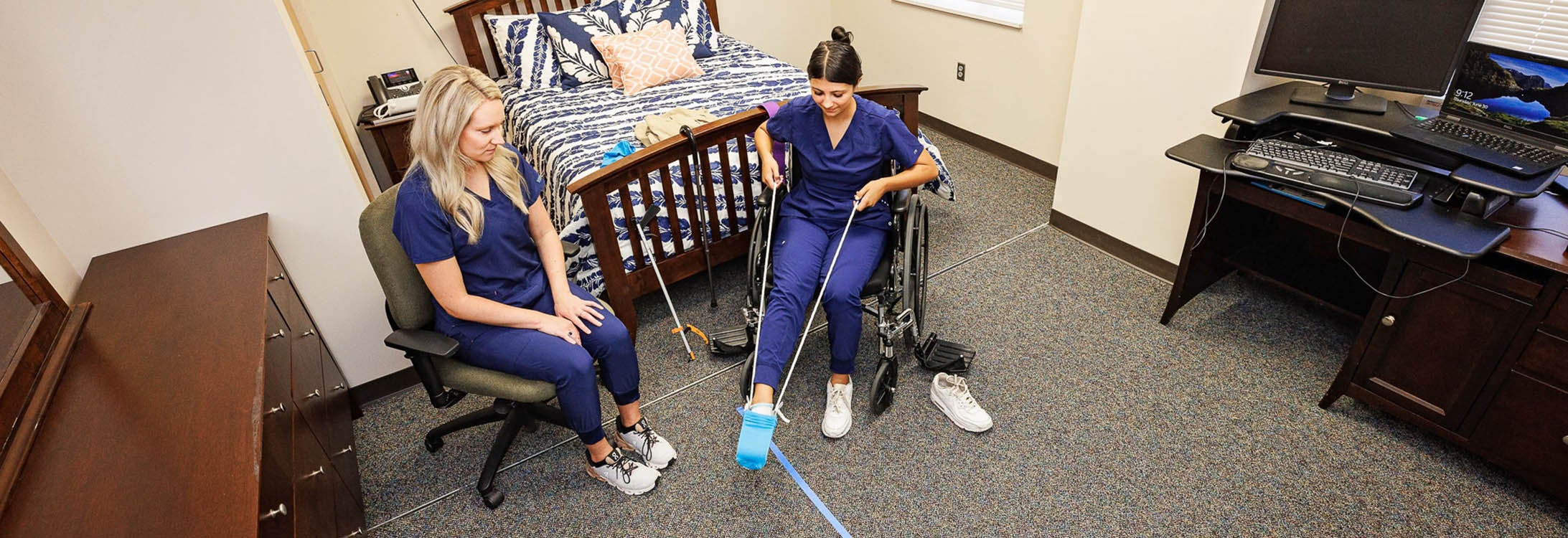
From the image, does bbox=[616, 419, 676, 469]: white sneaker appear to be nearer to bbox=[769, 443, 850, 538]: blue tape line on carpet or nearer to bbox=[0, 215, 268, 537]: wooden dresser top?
bbox=[769, 443, 850, 538]: blue tape line on carpet

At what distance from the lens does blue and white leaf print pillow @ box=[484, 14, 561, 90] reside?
3477mm

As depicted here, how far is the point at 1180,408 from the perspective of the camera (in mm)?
2135

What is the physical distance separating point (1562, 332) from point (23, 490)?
2.98 meters

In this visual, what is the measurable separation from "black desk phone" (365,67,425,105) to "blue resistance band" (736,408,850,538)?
2.61m

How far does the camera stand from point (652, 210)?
225cm

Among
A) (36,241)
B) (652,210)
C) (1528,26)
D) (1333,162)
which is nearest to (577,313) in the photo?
(652,210)

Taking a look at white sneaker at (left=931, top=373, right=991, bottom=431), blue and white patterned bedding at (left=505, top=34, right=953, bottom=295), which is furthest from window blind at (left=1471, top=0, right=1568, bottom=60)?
white sneaker at (left=931, top=373, right=991, bottom=431)

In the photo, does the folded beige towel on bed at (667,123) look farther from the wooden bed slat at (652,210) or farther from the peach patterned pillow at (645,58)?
the peach patterned pillow at (645,58)

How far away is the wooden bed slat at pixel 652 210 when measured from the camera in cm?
236

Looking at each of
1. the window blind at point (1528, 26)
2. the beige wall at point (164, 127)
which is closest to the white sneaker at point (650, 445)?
the beige wall at point (164, 127)

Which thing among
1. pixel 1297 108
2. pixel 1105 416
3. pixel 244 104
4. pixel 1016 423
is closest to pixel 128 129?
pixel 244 104

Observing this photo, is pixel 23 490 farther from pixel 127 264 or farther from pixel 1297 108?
pixel 1297 108

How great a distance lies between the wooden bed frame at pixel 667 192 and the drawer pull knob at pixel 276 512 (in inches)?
43.8

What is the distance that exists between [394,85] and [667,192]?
1.97 metres
